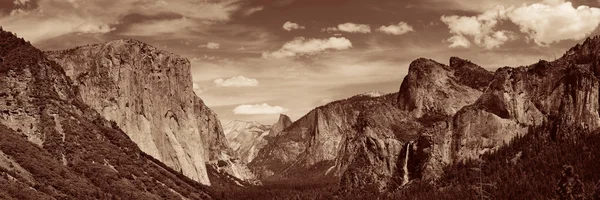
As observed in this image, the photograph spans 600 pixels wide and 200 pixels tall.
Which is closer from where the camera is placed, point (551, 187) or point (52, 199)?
point (52, 199)

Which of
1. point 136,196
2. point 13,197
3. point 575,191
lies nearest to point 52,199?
point 13,197

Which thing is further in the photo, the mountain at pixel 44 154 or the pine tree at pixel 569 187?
the mountain at pixel 44 154

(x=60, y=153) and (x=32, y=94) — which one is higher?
(x=32, y=94)

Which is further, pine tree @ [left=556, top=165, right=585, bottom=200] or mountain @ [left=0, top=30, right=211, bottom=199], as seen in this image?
mountain @ [left=0, top=30, right=211, bottom=199]

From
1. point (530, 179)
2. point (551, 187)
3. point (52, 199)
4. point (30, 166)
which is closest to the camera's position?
point (52, 199)

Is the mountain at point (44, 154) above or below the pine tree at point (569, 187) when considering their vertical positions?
above

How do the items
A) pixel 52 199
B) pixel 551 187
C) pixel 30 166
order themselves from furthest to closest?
pixel 551 187 < pixel 30 166 < pixel 52 199

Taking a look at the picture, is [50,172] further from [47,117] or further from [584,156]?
[584,156]

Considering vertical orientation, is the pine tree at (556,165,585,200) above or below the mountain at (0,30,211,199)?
below

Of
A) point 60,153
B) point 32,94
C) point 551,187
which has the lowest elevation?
point 551,187

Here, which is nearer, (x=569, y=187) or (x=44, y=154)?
(x=569, y=187)

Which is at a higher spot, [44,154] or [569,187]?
[44,154]
